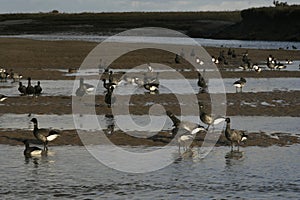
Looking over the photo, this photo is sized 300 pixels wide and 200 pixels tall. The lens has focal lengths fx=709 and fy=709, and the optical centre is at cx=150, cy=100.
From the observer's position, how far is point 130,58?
50.9 m

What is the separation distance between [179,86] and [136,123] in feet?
37.6

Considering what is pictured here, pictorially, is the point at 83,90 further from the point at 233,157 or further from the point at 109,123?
the point at 233,157

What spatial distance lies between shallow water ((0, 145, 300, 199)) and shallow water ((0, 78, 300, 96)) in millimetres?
12884

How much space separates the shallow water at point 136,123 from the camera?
20797 millimetres

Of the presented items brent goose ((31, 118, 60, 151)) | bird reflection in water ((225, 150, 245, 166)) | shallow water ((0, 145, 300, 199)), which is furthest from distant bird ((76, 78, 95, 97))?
bird reflection in water ((225, 150, 245, 166))

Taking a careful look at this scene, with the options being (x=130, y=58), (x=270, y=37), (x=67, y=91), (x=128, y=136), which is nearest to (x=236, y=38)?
(x=270, y=37)

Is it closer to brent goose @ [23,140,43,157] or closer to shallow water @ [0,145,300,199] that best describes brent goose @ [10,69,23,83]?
shallow water @ [0,145,300,199]

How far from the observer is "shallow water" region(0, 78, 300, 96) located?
30.2m

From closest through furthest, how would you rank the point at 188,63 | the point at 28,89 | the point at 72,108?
the point at 72,108 → the point at 28,89 → the point at 188,63

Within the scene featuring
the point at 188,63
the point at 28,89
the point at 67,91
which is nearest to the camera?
the point at 28,89

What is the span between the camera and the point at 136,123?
21.7 metres

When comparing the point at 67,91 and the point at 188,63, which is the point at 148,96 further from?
the point at 188,63

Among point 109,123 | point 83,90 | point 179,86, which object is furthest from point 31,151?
point 179,86

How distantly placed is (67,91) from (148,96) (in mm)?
3885
